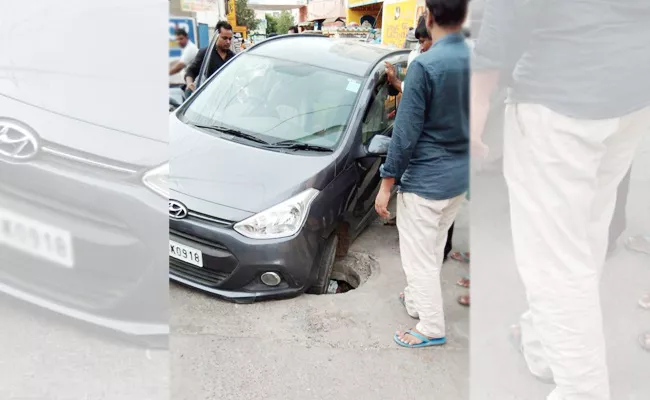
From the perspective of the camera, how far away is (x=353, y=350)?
2.08 m

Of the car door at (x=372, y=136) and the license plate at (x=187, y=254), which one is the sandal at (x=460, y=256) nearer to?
the car door at (x=372, y=136)

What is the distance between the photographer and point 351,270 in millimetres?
3018

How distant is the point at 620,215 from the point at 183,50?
1.76 meters

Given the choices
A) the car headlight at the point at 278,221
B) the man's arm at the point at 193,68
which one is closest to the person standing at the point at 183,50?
the man's arm at the point at 193,68

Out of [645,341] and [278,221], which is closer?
[645,341]

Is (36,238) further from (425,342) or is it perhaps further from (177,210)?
(425,342)

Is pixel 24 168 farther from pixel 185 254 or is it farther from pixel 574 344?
pixel 574 344

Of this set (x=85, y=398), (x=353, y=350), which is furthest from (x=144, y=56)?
(x=353, y=350)

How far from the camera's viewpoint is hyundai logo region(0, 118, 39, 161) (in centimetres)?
105

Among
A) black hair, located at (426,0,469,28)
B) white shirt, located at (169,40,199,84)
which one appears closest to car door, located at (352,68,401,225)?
black hair, located at (426,0,469,28)

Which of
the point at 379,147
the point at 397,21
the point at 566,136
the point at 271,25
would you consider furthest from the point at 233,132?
the point at 397,21


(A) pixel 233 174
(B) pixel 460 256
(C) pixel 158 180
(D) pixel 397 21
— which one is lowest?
(B) pixel 460 256

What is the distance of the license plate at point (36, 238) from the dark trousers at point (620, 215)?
1.70 meters

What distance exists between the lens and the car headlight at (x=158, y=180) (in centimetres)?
105
